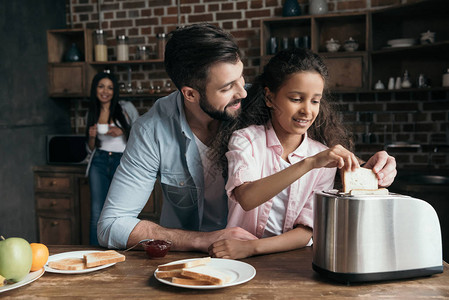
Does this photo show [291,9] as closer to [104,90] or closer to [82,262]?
[104,90]

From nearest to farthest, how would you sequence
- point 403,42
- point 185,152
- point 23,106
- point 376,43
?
point 185,152
point 403,42
point 376,43
point 23,106

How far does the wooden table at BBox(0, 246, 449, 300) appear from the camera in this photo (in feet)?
3.29

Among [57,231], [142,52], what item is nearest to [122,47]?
[142,52]

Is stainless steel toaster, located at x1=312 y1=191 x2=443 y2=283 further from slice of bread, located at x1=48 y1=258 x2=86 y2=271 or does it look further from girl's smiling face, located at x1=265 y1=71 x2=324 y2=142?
slice of bread, located at x1=48 y1=258 x2=86 y2=271

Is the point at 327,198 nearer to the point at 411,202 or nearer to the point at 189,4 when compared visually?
the point at 411,202

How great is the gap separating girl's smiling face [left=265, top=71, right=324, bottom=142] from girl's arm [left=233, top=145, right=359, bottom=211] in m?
0.23

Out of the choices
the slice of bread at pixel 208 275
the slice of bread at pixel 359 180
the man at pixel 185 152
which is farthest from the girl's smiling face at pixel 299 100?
the slice of bread at pixel 208 275

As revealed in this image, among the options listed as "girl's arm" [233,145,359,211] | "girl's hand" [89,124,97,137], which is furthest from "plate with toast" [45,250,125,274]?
"girl's hand" [89,124,97,137]

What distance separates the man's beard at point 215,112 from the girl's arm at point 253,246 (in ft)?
1.47

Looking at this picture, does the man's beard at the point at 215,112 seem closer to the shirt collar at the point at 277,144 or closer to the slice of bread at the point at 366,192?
the shirt collar at the point at 277,144

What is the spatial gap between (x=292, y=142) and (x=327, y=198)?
0.50 metres

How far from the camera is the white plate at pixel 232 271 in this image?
3.34 feet

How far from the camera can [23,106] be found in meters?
3.79

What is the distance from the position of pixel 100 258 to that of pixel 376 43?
2.97 meters
